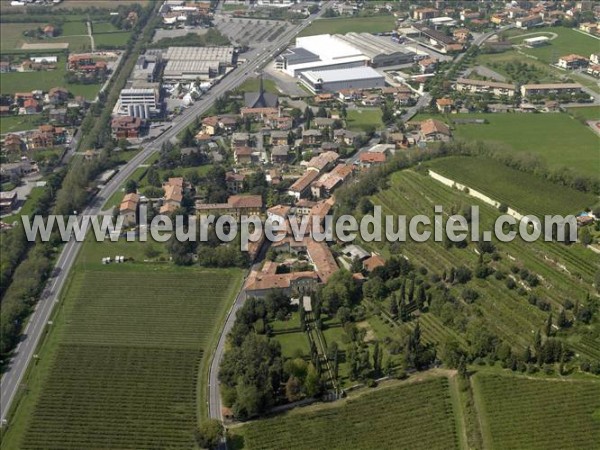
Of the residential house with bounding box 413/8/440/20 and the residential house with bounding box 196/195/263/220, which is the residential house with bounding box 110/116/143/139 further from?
the residential house with bounding box 413/8/440/20

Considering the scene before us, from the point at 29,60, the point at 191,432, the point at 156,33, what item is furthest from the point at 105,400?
the point at 156,33

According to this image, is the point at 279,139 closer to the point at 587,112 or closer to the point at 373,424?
the point at 587,112

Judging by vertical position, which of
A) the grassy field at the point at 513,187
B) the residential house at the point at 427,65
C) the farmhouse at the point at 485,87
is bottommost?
the grassy field at the point at 513,187

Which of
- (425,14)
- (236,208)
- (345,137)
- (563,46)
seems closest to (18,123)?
(236,208)

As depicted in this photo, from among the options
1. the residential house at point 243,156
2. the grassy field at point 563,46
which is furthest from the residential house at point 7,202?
the grassy field at point 563,46

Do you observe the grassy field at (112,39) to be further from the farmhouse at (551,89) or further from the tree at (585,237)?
the tree at (585,237)

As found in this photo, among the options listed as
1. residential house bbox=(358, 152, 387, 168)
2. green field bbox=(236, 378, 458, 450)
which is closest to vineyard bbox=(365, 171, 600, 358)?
green field bbox=(236, 378, 458, 450)
